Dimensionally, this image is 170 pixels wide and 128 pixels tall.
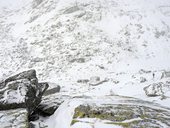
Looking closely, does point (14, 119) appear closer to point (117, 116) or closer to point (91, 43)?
point (117, 116)

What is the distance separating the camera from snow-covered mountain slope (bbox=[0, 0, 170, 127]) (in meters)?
24.4

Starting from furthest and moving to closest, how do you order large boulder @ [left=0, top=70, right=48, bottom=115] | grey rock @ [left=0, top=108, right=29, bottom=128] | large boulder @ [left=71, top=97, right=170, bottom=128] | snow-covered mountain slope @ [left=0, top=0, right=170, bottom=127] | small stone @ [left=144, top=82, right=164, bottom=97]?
1. snow-covered mountain slope @ [left=0, top=0, right=170, bottom=127]
2. small stone @ [left=144, top=82, right=164, bottom=97]
3. large boulder @ [left=0, top=70, right=48, bottom=115]
4. grey rock @ [left=0, top=108, right=29, bottom=128]
5. large boulder @ [left=71, top=97, right=170, bottom=128]

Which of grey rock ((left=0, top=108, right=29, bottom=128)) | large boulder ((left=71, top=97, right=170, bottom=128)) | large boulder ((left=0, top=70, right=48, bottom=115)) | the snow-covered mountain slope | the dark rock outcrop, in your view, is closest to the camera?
large boulder ((left=71, top=97, right=170, bottom=128))

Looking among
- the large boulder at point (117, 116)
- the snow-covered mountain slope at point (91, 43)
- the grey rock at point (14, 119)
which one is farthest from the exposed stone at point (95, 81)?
the large boulder at point (117, 116)

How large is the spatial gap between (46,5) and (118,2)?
1139cm

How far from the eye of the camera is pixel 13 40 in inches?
1347

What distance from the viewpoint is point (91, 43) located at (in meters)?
29.8

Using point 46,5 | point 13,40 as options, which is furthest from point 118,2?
point 13,40

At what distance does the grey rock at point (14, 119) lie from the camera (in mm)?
5199

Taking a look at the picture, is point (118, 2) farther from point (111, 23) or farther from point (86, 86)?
point (86, 86)

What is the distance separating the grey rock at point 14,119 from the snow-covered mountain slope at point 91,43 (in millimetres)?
12472

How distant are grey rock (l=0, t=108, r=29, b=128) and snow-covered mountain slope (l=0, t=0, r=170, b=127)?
12472 mm

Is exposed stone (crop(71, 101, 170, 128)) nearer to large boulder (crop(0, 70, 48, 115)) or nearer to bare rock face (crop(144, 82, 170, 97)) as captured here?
large boulder (crop(0, 70, 48, 115))

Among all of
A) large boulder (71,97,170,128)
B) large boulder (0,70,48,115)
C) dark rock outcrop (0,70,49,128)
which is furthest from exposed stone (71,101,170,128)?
large boulder (0,70,48,115)
